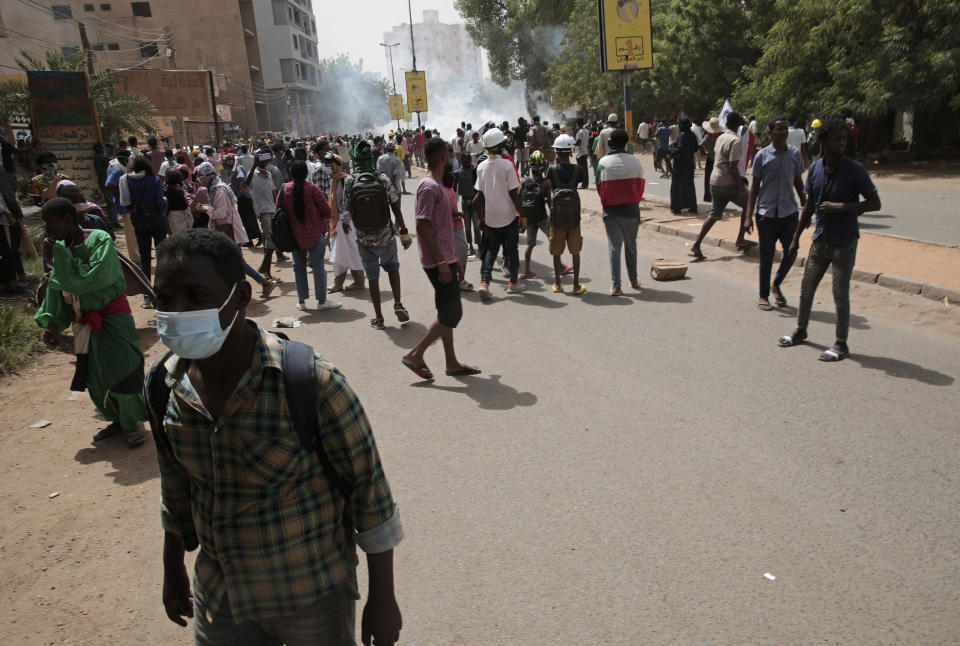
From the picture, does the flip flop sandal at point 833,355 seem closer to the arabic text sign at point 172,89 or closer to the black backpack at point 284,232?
the black backpack at point 284,232

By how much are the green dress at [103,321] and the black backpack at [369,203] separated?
2.79m

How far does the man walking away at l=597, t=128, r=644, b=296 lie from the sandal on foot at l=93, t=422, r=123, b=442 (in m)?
5.40

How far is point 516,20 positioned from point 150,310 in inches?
1952

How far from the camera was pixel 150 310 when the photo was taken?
9688 mm

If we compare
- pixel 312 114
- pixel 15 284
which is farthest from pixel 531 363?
pixel 312 114

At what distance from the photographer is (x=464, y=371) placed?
6016mm

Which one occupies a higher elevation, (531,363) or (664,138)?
(664,138)

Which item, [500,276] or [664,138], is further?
[664,138]

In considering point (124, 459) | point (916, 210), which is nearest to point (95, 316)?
point (124, 459)

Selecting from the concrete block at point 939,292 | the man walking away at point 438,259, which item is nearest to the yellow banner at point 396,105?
the concrete block at point 939,292

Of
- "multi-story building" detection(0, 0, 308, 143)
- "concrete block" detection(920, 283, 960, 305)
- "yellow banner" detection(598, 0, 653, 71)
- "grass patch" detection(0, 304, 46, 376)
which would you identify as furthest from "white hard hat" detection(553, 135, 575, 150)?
"multi-story building" detection(0, 0, 308, 143)

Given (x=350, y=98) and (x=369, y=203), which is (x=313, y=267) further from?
(x=350, y=98)

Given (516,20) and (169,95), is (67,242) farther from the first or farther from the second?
(516,20)

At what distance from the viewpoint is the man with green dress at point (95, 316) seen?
4.51 meters
